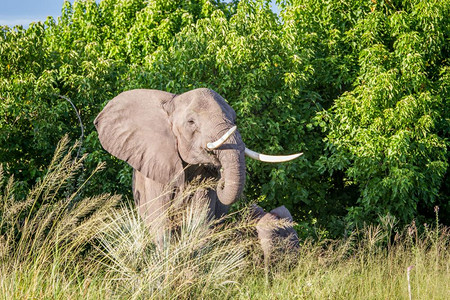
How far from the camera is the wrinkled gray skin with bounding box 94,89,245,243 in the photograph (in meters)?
5.65

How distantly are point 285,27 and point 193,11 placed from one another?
10.8 feet

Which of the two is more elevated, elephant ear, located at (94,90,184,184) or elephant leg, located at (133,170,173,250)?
elephant ear, located at (94,90,184,184)

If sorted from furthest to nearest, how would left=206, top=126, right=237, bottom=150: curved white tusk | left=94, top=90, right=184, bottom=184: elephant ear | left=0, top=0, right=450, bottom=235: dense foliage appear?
left=0, top=0, right=450, bottom=235: dense foliage → left=94, top=90, right=184, bottom=184: elephant ear → left=206, top=126, right=237, bottom=150: curved white tusk

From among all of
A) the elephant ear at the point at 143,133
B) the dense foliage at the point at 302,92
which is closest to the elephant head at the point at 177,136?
the elephant ear at the point at 143,133

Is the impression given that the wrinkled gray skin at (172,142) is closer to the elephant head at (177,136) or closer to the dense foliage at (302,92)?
the elephant head at (177,136)

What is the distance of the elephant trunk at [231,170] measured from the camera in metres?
5.57

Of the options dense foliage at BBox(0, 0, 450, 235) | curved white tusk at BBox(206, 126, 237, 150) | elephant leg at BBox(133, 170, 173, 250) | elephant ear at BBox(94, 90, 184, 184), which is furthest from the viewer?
dense foliage at BBox(0, 0, 450, 235)

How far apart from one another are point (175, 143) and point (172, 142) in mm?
28

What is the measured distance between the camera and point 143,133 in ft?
20.5

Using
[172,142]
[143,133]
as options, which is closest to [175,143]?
[172,142]

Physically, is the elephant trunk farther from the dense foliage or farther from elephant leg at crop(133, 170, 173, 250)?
the dense foliage

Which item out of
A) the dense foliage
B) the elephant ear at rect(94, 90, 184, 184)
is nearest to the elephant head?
the elephant ear at rect(94, 90, 184, 184)

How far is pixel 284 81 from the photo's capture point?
9.87 meters

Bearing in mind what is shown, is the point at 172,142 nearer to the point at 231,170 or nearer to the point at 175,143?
the point at 175,143
